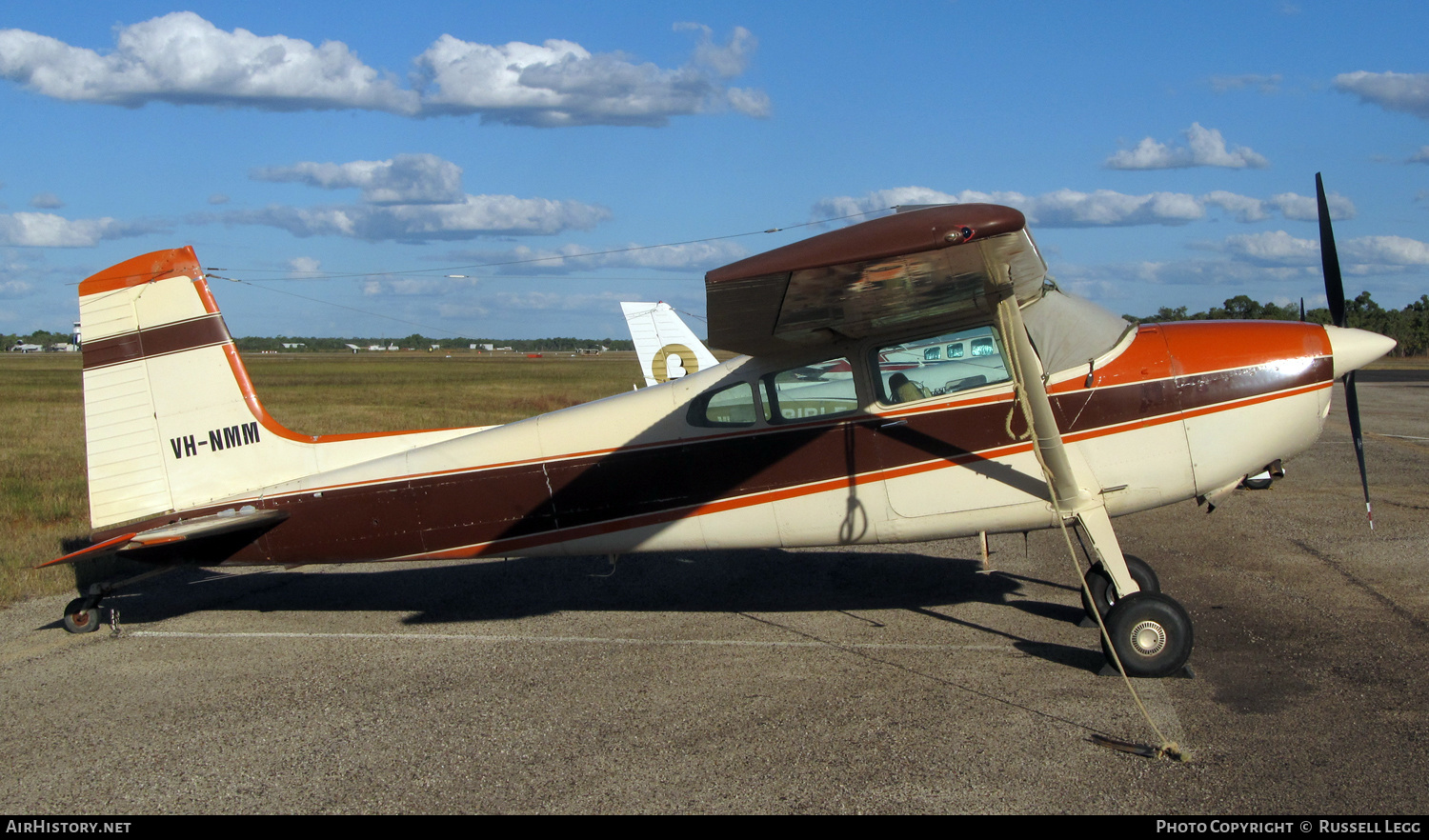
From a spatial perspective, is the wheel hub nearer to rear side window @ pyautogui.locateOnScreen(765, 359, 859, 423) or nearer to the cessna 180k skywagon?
the cessna 180k skywagon

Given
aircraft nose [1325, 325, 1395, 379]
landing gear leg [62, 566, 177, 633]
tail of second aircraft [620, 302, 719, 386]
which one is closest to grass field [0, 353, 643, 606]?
landing gear leg [62, 566, 177, 633]

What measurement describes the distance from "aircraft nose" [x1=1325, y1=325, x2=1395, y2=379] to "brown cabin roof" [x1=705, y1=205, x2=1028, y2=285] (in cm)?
310

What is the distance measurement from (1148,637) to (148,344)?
7.24 metres

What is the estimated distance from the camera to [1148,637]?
18.8ft

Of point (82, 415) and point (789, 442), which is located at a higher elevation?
point (82, 415)

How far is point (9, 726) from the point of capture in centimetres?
553

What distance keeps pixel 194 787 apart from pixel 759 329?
3771 mm

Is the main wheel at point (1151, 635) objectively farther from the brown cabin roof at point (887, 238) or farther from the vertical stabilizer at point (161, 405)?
the vertical stabilizer at point (161, 405)

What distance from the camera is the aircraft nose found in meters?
6.23

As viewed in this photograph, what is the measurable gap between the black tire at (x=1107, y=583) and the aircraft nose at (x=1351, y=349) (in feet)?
5.83

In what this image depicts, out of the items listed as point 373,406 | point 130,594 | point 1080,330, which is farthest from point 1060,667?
point 373,406

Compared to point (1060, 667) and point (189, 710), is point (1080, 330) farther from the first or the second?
point (189, 710)

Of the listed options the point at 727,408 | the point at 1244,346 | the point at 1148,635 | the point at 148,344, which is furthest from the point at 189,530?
the point at 1244,346

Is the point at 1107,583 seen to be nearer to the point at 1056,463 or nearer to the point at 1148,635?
the point at 1148,635
